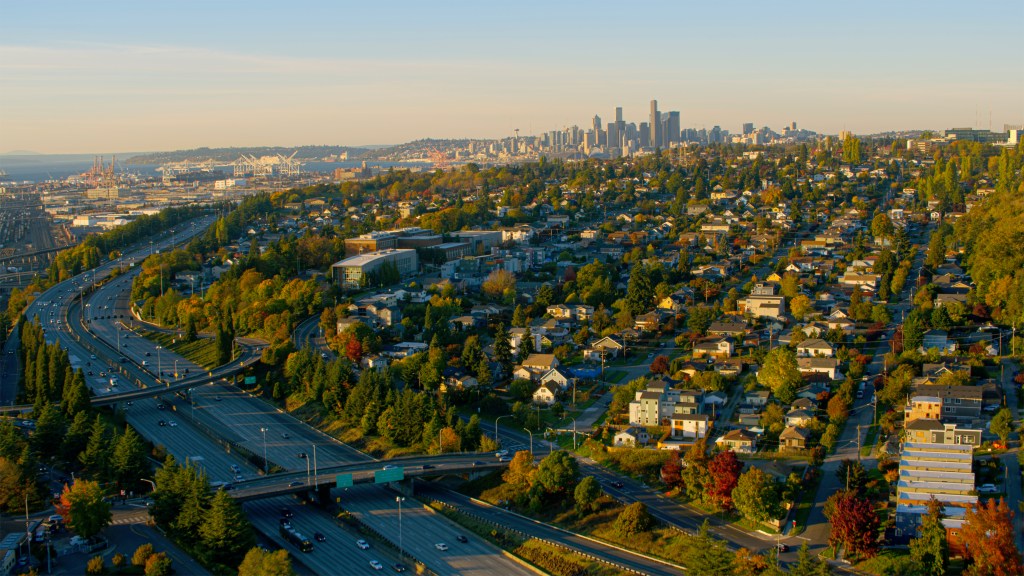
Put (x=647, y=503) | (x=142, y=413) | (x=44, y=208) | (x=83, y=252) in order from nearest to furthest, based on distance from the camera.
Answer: (x=647, y=503) → (x=142, y=413) → (x=83, y=252) → (x=44, y=208)

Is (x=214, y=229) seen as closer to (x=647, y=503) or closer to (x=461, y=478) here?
(x=461, y=478)

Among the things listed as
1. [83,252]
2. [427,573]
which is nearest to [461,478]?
[427,573]

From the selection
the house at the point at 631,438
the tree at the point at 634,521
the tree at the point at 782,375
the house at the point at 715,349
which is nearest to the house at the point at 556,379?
the house at the point at 631,438

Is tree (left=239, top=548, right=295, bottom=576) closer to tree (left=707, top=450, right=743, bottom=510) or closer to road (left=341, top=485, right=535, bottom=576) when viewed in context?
road (left=341, top=485, right=535, bottom=576)

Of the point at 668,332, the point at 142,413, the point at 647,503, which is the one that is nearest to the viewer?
the point at 647,503

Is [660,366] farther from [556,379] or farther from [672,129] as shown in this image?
[672,129]

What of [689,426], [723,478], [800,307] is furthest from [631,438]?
[800,307]

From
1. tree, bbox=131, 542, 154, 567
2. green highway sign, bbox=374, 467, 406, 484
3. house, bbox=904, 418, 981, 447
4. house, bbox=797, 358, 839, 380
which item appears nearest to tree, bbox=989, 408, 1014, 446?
house, bbox=904, 418, 981, 447
